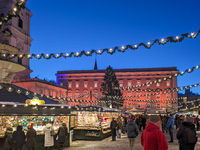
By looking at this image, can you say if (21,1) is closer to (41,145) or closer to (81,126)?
(41,145)

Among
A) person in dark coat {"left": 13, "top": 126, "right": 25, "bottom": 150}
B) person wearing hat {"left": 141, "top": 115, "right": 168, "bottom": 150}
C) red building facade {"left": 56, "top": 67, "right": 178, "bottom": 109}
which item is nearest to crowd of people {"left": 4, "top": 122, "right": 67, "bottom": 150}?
person in dark coat {"left": 13, "top": 126, "right": 25, "bottom": 150}

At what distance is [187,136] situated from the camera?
695cm

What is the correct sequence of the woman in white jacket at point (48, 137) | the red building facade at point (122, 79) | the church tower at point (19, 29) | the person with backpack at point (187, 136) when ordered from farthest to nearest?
the red building facade at point (122, 79), the church tower at point (19, 29), the woman in white jacket at point (48, 137), the person with backpack at point (187, 136)

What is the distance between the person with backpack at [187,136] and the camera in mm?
6930

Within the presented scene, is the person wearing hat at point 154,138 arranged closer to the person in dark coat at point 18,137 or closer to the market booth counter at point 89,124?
the person in dark coat at point 18,137

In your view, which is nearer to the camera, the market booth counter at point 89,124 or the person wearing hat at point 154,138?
the person wearing hat at point 154,138

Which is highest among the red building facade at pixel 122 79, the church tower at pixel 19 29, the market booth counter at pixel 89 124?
the church tower at pixel 19 29

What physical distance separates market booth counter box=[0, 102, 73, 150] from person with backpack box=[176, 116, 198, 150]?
7.34m

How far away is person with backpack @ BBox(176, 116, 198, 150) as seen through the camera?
6930 millimetres

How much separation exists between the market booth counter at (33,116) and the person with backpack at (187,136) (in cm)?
734

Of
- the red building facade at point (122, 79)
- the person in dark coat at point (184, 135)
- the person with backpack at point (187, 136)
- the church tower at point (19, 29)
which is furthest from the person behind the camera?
the red building facade at point (122, 79)

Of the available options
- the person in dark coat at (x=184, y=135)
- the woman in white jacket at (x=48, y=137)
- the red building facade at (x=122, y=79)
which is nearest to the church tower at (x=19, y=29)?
the woman in white jacket at (x=48, y=137)

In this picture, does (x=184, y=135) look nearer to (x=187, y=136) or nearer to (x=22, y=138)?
(x=187, y=136)

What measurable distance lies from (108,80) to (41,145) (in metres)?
45.6
